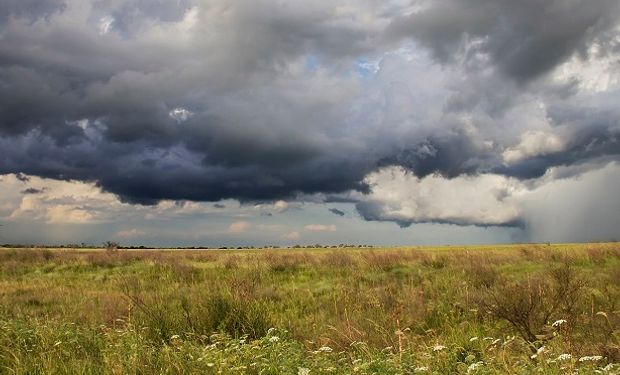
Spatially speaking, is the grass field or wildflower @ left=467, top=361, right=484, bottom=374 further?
the grass field

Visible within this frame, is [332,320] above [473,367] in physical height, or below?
below

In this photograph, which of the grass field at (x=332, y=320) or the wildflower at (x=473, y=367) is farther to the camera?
the grass field at (x=332, y=320)

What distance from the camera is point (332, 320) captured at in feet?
37.6

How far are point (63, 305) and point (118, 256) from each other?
59.1 feet

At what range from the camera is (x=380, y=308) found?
12.3 metres

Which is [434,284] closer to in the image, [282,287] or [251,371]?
[282,287]

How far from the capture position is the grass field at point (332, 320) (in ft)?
19.3

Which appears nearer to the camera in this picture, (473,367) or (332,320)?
(473,367)

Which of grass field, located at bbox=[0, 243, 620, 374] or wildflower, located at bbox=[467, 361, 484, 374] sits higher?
wildflower, located at bbox=[467, 361, 484, 374]

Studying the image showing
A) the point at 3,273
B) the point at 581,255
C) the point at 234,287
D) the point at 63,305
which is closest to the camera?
the point at 234,287

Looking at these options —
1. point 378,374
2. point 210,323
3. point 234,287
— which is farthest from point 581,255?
point 378,374

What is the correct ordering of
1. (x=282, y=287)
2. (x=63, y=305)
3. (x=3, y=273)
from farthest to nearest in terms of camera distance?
1. (x=3, y=273)
2. (x=282, y=287)
3. (x=63, y=305)

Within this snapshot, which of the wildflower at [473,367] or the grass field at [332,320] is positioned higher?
the wildflower at [473,367]

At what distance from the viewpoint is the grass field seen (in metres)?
5.88
